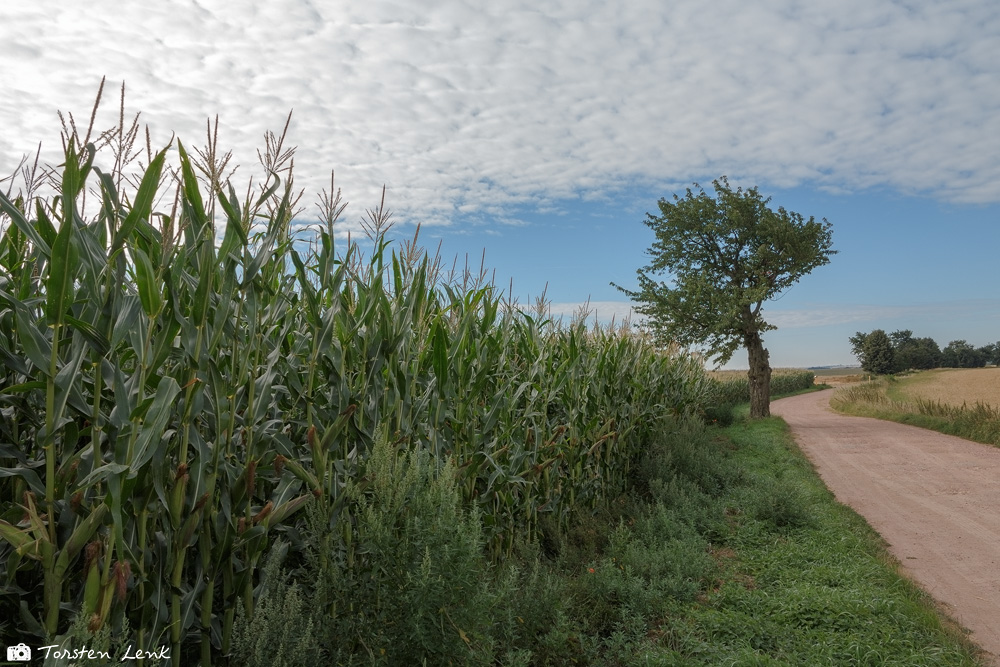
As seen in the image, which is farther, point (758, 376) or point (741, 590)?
point (758, 376)

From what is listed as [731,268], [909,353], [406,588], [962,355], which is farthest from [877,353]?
[406,588]

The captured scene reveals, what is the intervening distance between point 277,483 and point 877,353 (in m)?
66.6

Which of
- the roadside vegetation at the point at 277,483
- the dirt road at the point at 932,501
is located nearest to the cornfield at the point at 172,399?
the roadside vegetation at the point at 277,483

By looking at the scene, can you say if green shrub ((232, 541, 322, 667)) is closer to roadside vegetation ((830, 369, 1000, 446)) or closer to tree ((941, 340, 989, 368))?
roadside vegetation ((830, 369, 1000, 446))

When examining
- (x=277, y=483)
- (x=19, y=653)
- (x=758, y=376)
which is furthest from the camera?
(x=758, y=376)

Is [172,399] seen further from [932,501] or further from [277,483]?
[932,501]

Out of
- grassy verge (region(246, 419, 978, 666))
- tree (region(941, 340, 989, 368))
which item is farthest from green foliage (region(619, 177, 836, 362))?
tree (region(941, 340, 989, 368))

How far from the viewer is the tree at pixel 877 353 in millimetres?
57219

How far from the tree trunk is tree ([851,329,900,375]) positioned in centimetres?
4524

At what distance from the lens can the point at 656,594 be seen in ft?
15.7

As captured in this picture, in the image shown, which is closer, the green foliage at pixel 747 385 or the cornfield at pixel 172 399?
the cornfield at pixel 172 399

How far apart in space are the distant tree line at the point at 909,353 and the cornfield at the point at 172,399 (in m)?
64.3

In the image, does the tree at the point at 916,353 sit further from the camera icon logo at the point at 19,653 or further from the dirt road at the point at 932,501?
the camera icon logo at the point at 19,653

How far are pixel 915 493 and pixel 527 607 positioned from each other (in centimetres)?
822
